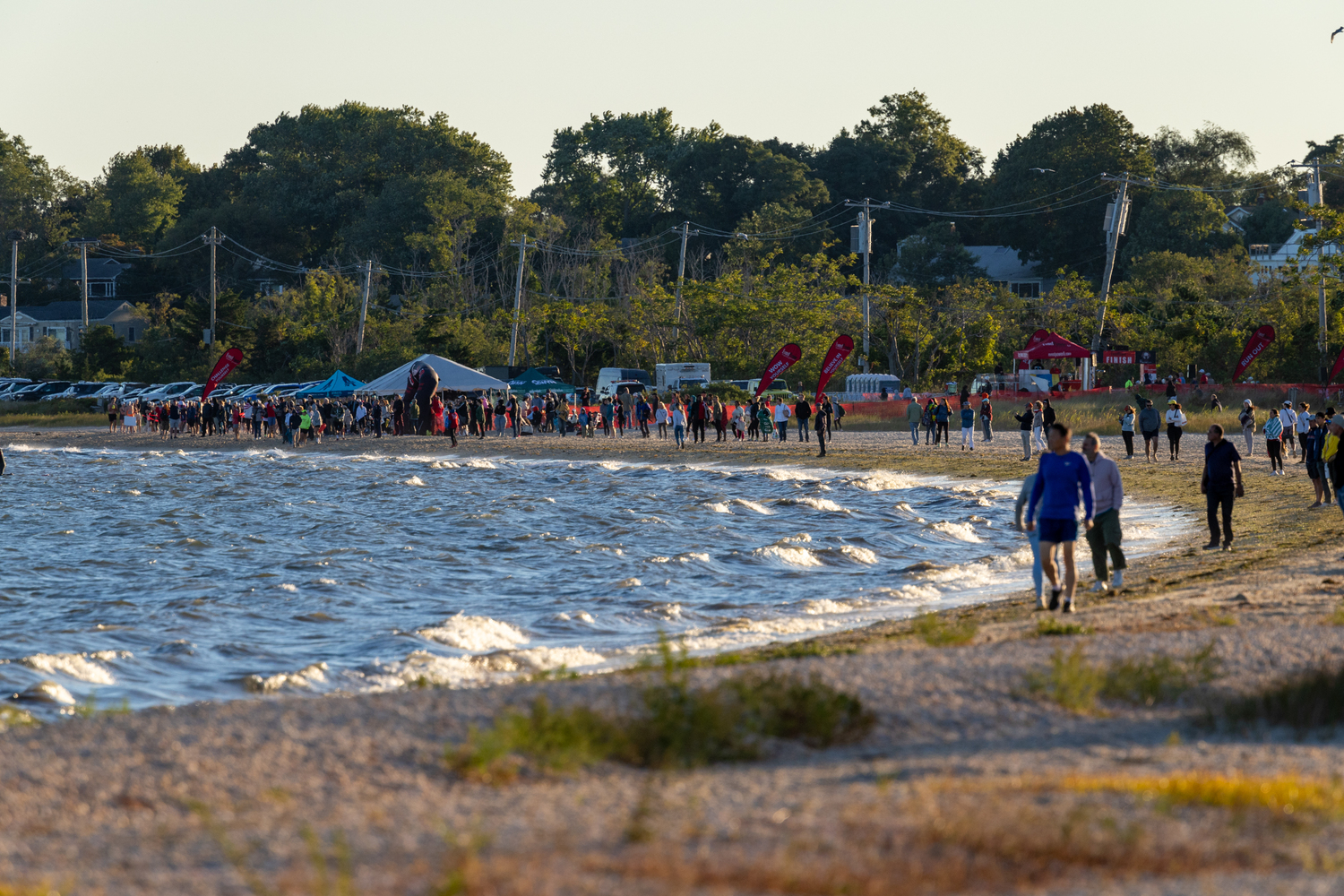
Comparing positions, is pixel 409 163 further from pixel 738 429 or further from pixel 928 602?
pixel 928 602

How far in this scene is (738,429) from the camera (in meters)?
39.0

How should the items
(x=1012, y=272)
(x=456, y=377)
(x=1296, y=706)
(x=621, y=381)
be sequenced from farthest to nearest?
(x=1012, y=272) < (x=621, y=381) < (x=456, y=377) < (x=1296, y=706)

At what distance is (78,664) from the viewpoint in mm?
10836

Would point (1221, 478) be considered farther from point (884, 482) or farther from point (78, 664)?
point (884, 482)

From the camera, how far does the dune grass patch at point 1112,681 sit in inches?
285

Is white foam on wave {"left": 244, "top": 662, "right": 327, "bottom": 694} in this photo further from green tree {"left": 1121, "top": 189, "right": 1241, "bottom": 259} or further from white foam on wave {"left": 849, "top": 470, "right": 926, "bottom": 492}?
green tree {"left": 1121, "top": 189, "right": 1241, "bottom": 259}

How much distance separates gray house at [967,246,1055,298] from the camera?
78.5 meters

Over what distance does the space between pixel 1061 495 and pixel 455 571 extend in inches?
348

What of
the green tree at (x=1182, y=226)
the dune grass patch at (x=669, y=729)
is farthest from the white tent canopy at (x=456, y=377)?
the green tree at (x=1182, y=226)

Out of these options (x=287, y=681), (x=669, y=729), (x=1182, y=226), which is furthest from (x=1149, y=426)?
(x=1182, y=226)

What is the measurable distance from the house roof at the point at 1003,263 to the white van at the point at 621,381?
32178mm

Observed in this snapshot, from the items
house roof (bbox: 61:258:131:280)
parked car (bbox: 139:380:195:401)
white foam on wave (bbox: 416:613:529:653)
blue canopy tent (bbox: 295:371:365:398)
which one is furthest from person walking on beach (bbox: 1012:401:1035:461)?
house roof (bbox: 61:258:131:280)

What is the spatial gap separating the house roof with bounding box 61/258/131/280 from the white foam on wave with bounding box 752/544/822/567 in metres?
89.7

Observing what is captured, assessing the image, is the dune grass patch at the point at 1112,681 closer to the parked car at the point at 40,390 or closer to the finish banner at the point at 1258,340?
the finish banner at the point at 1258,340
